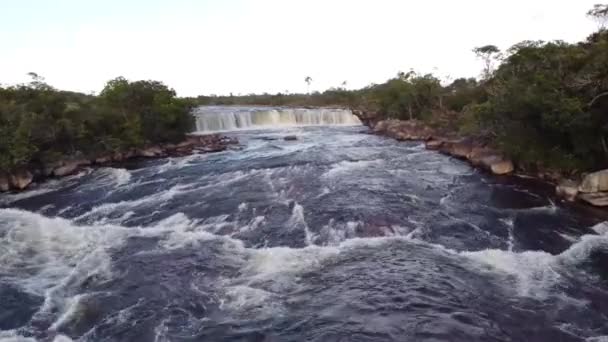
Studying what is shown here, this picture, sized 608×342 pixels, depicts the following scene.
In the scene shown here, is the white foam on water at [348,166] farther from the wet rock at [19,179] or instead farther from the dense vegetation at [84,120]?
the wet rock at [19,179]

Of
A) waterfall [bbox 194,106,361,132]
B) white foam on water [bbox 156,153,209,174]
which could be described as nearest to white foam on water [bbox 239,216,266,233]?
white foam on water [bbox 156,153,209,174]

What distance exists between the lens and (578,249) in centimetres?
1319

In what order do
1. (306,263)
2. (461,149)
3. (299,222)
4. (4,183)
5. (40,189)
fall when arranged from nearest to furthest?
(306,263) < (299,222) < (40,189) < (4,183) < (461,149)

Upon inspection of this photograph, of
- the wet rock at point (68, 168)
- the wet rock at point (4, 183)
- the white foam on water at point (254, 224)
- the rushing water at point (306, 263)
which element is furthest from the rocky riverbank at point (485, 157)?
the wet rock at point (4, 183)

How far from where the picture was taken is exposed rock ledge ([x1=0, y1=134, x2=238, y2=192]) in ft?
82.7

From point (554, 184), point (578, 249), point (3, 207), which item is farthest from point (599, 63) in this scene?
point (3, 207)

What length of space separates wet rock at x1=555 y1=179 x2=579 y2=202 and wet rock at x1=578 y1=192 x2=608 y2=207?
23.3 inches

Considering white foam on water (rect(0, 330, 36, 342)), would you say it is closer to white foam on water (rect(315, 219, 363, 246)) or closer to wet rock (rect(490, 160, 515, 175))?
white foam on water (rect(315, 219, 363, 246))

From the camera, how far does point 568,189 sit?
61.4 feet

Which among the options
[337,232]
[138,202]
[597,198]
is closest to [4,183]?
[138,202]

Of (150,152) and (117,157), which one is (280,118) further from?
(117,157)

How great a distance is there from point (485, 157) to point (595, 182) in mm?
8336

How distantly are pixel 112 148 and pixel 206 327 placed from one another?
26.2 meters

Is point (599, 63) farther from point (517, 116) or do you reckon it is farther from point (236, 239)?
point (236, 239)
